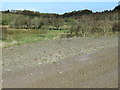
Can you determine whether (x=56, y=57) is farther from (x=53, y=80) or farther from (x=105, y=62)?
(x=53, y=80)

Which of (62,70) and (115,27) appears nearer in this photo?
(62,70)

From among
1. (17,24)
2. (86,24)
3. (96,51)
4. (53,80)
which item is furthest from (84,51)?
(17,24)

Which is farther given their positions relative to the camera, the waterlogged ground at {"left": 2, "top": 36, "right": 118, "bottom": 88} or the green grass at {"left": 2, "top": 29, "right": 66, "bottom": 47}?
the green grass at {"left": 2, "top": 29, "right": 66, "bottom": 47}

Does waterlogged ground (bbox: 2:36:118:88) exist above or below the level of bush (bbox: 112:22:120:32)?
below

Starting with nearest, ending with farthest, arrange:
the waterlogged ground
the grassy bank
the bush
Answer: the waterlogged ground
the grassy bank
the bush

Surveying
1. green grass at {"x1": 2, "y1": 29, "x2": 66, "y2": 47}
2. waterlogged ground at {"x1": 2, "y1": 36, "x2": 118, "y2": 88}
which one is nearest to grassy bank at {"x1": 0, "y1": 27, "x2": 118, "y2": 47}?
green grass at {"x1": 2, "y1": 29, "x2": 66, "y2": 47}

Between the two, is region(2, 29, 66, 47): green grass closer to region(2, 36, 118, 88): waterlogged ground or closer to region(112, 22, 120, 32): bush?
Answer: region(2, 36, 118, 88): waterlogged ground

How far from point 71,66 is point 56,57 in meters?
2.03

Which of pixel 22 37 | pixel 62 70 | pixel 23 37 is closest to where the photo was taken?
pixel 62 70

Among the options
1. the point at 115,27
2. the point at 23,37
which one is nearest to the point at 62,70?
the point at 23,37

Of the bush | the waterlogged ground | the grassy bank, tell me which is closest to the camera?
the waterlogged ground

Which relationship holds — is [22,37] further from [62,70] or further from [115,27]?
[62,70]

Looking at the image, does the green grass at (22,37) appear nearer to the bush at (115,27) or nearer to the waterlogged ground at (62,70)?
the waterlogged ground at (62,70)

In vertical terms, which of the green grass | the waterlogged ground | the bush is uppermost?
the bush
